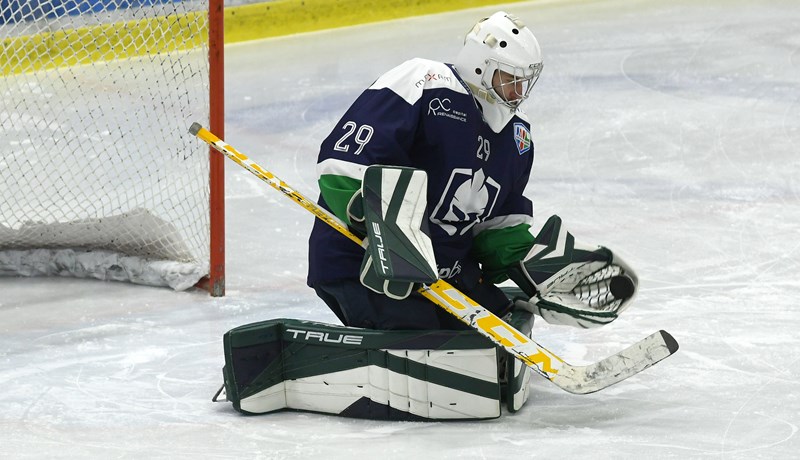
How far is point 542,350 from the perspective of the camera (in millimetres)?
2723

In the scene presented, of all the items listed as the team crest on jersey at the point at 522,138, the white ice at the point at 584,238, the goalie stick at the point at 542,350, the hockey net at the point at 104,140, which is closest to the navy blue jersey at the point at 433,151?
the team crest on jersey at the point at 522,138

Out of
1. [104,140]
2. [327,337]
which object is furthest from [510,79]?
[104,140]

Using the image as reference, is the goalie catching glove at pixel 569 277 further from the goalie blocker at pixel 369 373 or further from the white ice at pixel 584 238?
the goalie blocker at pixel 369 373

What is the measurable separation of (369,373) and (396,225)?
332mm

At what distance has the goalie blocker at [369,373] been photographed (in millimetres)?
2654

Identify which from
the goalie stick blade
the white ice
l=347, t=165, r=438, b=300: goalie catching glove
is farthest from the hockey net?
the goalie stick blade

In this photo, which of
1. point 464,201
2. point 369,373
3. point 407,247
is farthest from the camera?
point 464,201

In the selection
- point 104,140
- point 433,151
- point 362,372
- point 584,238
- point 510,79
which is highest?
point 510,79

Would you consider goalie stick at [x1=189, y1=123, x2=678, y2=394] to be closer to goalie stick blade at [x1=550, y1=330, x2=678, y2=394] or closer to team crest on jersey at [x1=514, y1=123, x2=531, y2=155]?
goalie stick blade at [x1=550, y1=330, x2=678, y2=394]

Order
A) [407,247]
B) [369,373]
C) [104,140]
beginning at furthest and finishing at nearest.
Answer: [104,140]
[369,373]
[407,247]

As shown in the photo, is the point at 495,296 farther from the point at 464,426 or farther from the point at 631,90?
the point at 631,90

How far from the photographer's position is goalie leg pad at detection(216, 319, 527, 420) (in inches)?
104

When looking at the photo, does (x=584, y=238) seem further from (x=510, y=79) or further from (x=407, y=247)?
(x=407, y=247)

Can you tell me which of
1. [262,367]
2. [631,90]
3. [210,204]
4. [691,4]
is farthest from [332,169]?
[691,4]
